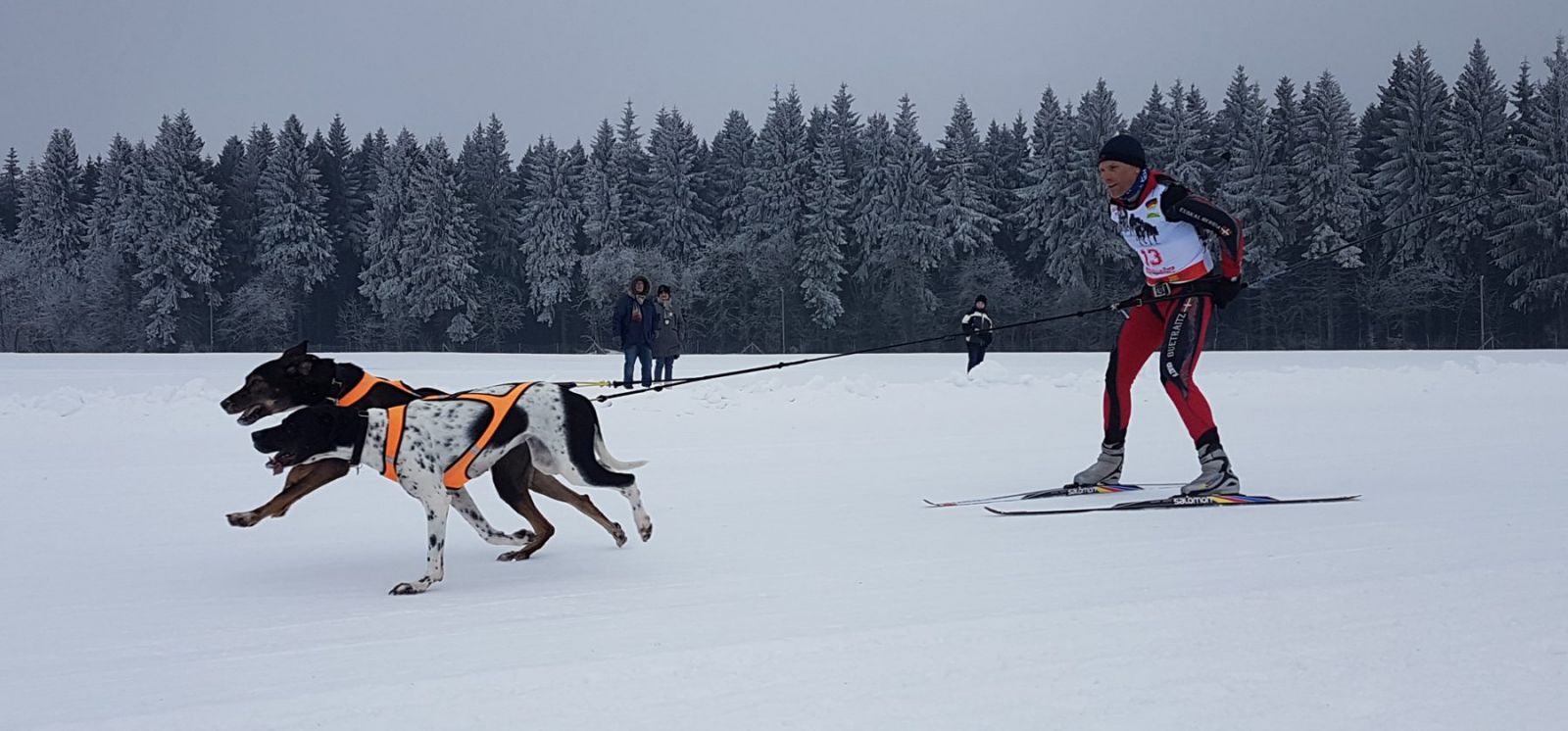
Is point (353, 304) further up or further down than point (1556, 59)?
further down

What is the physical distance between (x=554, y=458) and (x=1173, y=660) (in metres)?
3.17

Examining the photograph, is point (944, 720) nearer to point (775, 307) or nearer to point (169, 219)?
point (775, 307)

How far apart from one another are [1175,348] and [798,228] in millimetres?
57711

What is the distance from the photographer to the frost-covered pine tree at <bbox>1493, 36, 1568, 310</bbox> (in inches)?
2104

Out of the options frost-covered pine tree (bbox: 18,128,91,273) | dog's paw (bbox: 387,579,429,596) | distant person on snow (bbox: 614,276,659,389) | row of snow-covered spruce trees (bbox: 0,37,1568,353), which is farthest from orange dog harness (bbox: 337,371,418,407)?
frost-covered pine tree (bbox: 18,128,91,273)

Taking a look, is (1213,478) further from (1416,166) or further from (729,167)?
(729,167)

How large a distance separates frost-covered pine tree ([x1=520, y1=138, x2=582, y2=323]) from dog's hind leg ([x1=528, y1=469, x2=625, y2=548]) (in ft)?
204

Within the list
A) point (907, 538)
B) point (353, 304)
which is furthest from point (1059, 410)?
point (353, 304)

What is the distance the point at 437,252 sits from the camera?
68.4 meters

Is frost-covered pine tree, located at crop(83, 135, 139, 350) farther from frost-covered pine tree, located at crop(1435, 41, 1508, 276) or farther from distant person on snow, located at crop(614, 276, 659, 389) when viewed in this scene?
frost-covered pine tree, located at crop(1435, 41, 1508, 276)

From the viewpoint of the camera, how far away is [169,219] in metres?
69.4

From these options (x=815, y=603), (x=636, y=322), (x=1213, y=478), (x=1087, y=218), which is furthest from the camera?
(x=1087, y=218)

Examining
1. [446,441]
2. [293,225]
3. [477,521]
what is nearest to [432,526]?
[446,441]

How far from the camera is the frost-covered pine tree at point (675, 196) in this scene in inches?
2657
